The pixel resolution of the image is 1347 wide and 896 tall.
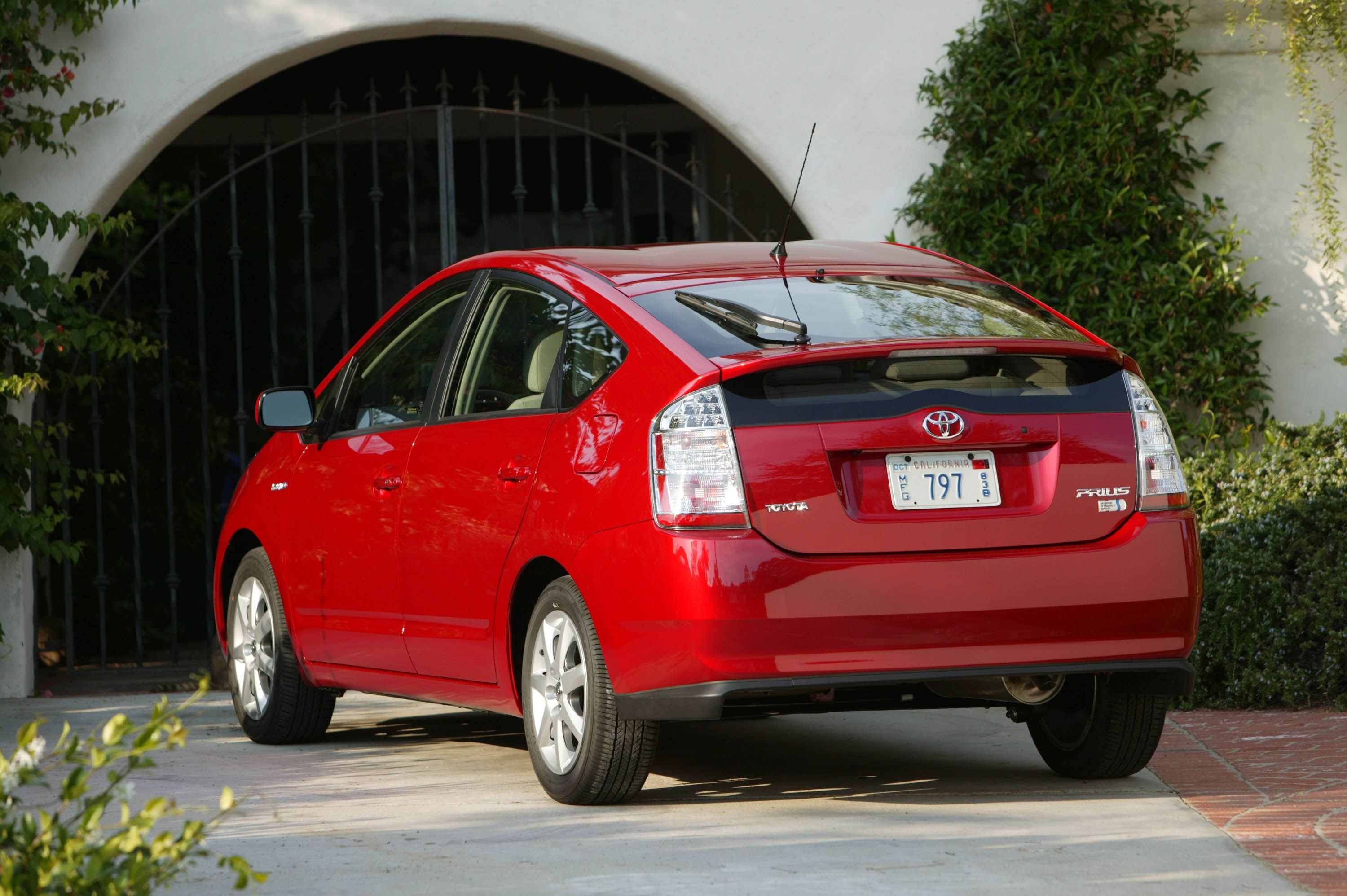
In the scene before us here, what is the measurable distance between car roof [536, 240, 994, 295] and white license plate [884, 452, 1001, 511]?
92 centimetres

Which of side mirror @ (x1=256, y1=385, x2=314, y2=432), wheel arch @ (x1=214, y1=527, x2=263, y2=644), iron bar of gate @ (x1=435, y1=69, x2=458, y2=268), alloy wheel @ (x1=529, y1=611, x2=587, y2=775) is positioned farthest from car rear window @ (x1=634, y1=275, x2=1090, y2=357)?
iron bar of gate @ (x1=435, y1=69, x2=458, y2=268)

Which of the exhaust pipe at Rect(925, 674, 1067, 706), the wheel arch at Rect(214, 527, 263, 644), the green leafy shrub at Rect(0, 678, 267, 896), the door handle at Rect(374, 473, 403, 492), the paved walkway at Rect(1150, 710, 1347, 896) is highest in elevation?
the door handle at Rect(374, 473, 403, 492)

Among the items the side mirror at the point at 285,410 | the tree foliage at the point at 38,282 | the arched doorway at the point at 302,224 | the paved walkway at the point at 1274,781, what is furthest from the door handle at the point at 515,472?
the arched doorway at the point at 302,224

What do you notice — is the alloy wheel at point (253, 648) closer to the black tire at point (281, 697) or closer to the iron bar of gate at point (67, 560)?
the black tire at point (281, 697)

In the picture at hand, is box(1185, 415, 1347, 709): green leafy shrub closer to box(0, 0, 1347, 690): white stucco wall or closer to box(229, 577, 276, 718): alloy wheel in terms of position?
box(0, 0, 1347, 690): white stucco wall

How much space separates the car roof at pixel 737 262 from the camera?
4945 mm

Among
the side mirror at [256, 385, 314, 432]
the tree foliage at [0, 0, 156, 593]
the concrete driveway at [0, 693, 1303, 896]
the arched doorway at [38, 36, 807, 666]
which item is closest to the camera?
the concrete driveway at [0, 693, 1303, 896]

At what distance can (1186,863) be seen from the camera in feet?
12.9

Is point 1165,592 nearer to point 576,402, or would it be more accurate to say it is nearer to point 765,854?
point 765,854

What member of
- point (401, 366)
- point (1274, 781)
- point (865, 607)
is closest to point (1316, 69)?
point (1274, 781)

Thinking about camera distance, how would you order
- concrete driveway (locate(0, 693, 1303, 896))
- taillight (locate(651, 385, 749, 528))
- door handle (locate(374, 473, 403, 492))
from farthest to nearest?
door handle (locate(374, 473, 403, 492)) → taillight (locate(651, 385, 749, 528)) → concrete driveway (locate(0, 693, 1303, 896))

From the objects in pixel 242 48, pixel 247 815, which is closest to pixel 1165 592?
pixel 247 815

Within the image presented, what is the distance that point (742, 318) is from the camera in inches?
181

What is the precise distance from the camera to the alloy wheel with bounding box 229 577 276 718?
249 inches
